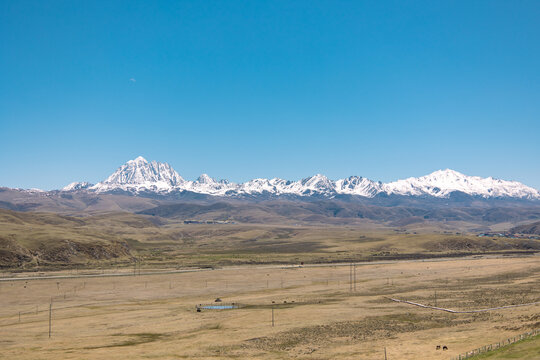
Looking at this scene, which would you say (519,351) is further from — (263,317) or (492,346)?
(263,317)

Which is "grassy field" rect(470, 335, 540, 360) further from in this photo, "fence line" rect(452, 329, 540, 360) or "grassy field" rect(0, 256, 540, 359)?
"fence line" rect(452, 329, 540, 360)

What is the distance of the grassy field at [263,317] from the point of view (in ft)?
194

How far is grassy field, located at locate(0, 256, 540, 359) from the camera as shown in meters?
59.1

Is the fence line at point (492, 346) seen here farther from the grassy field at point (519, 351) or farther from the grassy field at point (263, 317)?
the grassy field at point (263, 317)

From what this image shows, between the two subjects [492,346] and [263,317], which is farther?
[263,317]

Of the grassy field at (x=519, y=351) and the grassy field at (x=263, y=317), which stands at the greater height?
the grassy field at (x=519, y=351)

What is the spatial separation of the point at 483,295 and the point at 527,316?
27.6 m

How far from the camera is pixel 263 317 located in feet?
261

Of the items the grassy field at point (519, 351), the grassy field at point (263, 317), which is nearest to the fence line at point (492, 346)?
the grassy field at point (519, 351)

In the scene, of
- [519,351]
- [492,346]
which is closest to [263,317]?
[492,346]

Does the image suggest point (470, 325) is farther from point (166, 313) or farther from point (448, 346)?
point (166, 313)

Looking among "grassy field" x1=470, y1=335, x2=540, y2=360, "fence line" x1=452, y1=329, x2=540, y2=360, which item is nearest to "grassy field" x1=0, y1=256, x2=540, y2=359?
"grassy field" x1=470, y1=335, x2=540, y2=360

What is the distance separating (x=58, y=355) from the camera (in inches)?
2233

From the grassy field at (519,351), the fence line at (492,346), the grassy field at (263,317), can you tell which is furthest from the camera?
the grassy field at (263,317)
